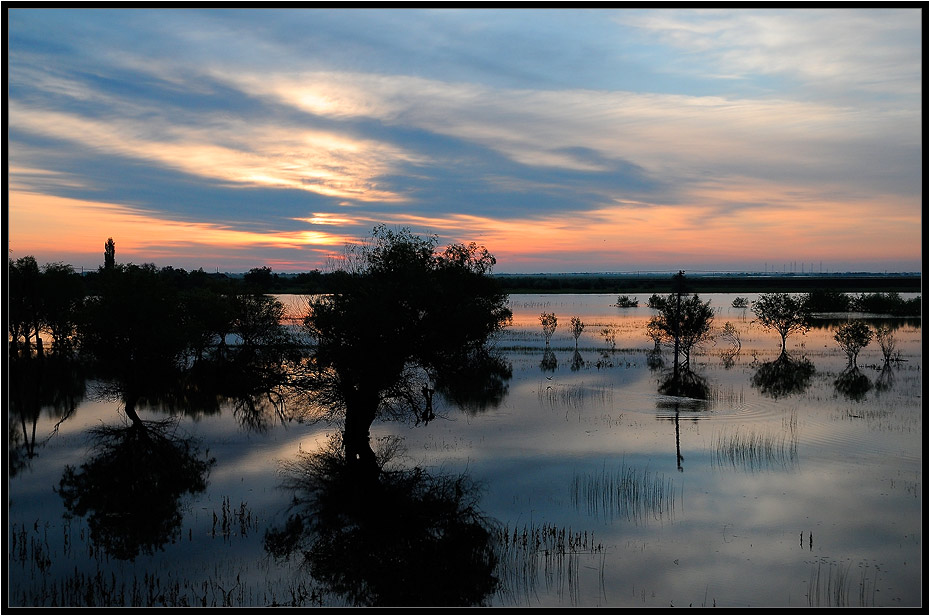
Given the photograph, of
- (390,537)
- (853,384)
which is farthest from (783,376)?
(390,537)

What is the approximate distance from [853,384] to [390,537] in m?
47.9

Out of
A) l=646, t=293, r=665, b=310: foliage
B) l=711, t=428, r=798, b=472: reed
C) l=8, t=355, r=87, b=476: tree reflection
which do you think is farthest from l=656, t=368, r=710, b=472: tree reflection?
l=8, t=355, r=87, b=476: tree reflection

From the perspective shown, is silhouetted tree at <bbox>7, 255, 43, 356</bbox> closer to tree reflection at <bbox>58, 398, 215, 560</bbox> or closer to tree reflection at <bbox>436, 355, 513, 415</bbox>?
tree reflection at <bbox>58, 398, 215, 560</bbox>

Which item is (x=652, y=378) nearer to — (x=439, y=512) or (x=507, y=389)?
(x=507, y=389)

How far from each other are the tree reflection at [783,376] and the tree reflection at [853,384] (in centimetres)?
246

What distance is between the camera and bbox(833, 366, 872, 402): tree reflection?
51484 mm

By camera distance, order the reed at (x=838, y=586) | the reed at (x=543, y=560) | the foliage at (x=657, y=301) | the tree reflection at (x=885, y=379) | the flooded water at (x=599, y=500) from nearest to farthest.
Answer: the reed at (x=838, y=586)
the reed at (x=543, y=560)
the flooded water at (x=599, y=500)
the tree reflection at (x=885, y=379)
the foliage at (x=657, y=301)

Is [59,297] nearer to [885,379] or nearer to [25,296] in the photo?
[25,296]

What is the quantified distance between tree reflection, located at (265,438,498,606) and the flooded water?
837 millimetres

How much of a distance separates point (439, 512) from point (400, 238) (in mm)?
19270

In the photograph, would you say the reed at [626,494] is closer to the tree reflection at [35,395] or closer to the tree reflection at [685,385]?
the tree reflection at [685,385]

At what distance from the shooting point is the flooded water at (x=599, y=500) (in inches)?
811

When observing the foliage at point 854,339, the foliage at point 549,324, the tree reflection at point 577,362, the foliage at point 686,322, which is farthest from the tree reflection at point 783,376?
the foliage at point 549,324

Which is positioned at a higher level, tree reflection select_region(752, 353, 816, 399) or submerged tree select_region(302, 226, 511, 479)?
submerged tree select_region(302, 226, 511, 479)
